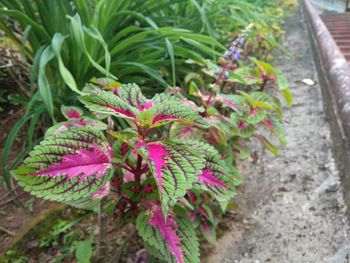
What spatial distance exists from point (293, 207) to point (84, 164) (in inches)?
35.6

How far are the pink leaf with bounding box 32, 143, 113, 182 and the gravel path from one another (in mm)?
589

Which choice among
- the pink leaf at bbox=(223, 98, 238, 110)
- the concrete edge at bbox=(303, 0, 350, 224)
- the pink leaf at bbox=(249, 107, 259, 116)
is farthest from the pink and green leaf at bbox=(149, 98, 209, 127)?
the concrete edge at bbox=(303, 0, 350, 224)

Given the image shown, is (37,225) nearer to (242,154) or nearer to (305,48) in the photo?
(242,154)

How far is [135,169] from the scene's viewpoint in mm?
951

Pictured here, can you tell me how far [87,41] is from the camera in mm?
1565

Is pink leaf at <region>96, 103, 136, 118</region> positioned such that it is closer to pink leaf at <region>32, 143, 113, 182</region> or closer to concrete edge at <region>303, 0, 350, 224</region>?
pink leaf at <region>32, 143, 113, 182</region>

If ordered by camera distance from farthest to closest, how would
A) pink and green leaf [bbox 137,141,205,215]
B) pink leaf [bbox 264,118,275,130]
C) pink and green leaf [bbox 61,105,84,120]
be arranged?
pink leaf [bbox 264,118,275,130] → pink and green leaf [bbox 61,105,84,120] → pink and green leaf [bbox 137,141,205,215]

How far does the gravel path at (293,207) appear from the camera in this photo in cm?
122

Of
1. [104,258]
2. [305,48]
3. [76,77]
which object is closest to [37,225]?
[104,258]

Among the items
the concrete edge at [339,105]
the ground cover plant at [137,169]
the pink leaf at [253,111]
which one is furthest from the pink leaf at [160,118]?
the concrete edge at [339,105]

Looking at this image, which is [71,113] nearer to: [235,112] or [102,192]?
[102,192]

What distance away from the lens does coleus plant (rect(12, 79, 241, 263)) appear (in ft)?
2.51

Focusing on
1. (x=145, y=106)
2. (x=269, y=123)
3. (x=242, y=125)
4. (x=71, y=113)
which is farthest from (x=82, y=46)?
(x=269, y=123)

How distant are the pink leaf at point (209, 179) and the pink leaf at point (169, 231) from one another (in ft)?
0.42
